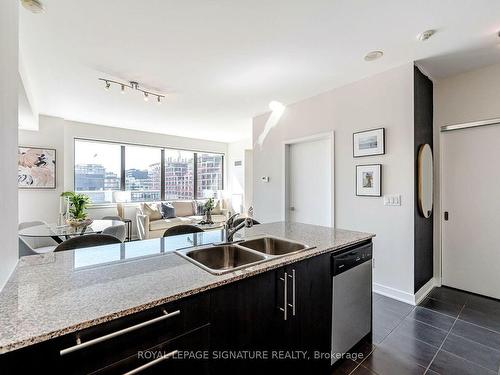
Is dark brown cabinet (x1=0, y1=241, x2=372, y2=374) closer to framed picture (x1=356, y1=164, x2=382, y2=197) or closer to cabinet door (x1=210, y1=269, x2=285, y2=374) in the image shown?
cabinet door (x1=210, y1=269, x2=285, y2=374)

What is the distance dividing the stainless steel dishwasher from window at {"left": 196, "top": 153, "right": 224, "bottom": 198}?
5890mm

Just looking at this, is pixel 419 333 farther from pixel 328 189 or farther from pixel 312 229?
pixel 328 189

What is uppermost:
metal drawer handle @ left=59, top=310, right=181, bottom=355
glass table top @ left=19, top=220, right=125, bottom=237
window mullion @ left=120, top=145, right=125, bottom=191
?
window mullion @ left=120, top=145, right=125, bottom=191

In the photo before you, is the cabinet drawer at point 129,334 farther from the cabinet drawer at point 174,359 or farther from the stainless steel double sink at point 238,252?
the stainless steel double sink at point 238,252

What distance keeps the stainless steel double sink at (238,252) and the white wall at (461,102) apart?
252 centimetres

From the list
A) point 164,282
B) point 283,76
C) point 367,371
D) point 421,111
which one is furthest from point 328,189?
point 164,282

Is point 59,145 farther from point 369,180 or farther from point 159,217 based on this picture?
point 369,180

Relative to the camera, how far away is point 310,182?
3.85 m

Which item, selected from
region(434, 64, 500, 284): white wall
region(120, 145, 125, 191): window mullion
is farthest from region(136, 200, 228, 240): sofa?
region(434, 64, 500, 284): white wall

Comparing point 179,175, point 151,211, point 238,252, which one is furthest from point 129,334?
point 179,175

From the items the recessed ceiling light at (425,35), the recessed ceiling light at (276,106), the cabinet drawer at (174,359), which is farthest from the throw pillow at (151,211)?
the recessed ceiling light at (425,35)

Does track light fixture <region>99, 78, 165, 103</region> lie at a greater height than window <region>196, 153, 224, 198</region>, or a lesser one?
greater

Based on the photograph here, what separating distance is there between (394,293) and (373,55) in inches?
104

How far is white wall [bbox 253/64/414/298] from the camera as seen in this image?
271 cm
